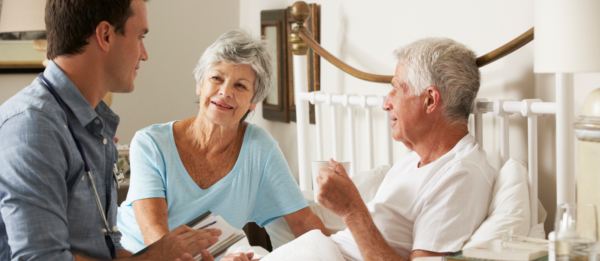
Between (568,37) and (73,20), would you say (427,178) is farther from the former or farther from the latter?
(73,20)

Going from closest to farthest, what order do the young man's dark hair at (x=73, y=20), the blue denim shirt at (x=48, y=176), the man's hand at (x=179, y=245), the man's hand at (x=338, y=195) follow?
the blue denim shirt at (x=48, y=176) → the young man's dark hair at (x=73, y=20) → the man's hand at (x=179, y=245) → the man's hand at (x=338, y=195)

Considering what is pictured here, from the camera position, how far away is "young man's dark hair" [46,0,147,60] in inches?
39.5

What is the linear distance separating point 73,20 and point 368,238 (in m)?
0.84

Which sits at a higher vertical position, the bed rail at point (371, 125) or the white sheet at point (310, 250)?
the bed rail at point (371, 125)

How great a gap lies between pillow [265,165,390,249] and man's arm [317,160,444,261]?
1.41ft

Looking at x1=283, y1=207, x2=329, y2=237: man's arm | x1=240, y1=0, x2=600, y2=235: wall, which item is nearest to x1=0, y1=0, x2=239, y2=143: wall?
x1=240, y1=0, x2=600, y2=235: wall

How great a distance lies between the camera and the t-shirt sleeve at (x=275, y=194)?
73.2 inches

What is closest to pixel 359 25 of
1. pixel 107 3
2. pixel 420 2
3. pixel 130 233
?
pixel 420 2

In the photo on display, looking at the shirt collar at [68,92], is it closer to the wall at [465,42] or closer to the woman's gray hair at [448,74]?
the woman's gray hair at [448,74]

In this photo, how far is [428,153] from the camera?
1509 mm

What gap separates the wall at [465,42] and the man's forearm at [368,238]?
1.56 feet

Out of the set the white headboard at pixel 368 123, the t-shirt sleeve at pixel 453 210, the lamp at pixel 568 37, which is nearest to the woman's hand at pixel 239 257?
the t-shirt sleeve at pixel 453 210

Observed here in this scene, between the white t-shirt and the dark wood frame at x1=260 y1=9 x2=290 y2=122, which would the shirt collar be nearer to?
the white t-shirt

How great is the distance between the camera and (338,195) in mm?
1371
